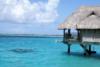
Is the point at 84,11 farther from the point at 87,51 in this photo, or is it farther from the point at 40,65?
the point at 40,65

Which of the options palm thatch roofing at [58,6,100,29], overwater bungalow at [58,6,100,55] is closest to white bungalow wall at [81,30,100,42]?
overwater bungalow at [58,6,100,55]

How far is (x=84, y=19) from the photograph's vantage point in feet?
83.5

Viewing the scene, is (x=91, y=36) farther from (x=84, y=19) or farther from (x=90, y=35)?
(x=84, y=19)

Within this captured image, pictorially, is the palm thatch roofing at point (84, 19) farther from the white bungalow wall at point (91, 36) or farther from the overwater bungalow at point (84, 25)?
the white bungalow wall at point (91, 36)

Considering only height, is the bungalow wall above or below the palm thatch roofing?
below

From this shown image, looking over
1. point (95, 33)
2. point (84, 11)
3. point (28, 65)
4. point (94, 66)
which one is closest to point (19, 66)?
point (28, 65)

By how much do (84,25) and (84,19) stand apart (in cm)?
119

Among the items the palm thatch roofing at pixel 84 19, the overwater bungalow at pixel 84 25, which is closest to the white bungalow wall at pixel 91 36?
the overwater bungalow at pixel 84 25

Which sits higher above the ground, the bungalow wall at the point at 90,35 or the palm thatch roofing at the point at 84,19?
the palm thatch roofing at the point at 84,19

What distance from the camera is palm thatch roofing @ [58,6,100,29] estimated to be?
79.6 feet

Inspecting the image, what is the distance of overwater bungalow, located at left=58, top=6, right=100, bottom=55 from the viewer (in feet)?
79.6

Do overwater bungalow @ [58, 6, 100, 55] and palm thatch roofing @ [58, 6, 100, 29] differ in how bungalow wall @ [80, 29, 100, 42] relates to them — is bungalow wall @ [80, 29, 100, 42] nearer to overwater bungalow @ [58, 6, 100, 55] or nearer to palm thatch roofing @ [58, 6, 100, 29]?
overwater bungalow @ [58, 6, 100, 55]

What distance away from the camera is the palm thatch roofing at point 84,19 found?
24266 mm

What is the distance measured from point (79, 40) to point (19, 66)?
20.1 ft
